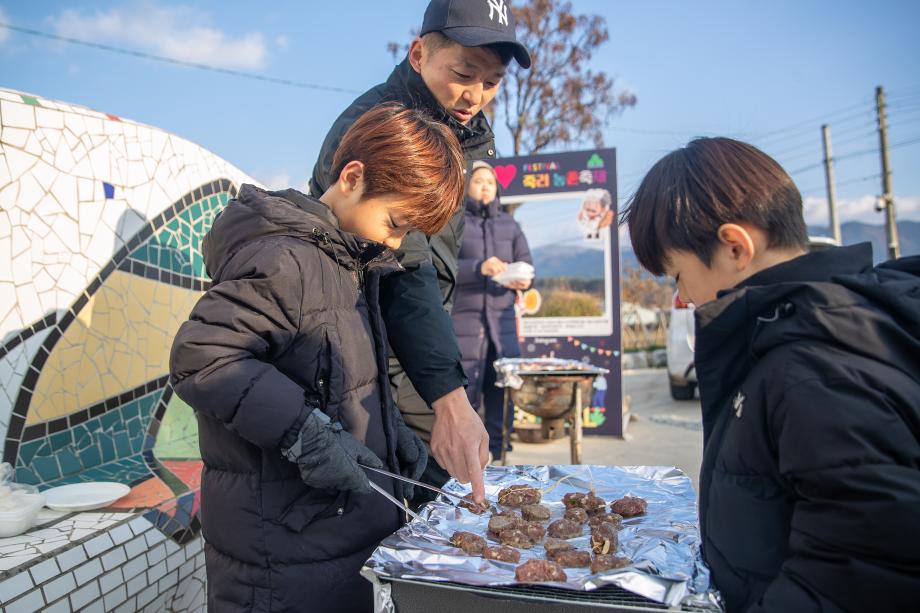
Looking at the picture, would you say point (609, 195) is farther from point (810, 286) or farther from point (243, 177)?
point (810, 286)

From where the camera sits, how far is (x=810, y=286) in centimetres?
114

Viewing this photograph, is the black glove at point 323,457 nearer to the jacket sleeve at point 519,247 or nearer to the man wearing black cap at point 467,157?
the man wearing black cap at point 467,157

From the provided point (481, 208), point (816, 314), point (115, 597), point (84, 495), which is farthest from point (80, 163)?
point (481, 208)

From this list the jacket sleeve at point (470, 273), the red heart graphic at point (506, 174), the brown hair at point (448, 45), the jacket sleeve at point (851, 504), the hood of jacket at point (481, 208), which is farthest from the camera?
the red heart graphic at point (506, 174)

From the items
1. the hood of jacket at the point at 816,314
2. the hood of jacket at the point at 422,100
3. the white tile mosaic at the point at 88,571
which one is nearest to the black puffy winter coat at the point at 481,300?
the hood of jacket at the point at 422,100

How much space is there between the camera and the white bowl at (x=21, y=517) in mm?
1789

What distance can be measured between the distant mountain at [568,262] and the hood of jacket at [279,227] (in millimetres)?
5009

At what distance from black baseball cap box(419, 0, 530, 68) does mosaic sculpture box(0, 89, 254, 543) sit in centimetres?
141

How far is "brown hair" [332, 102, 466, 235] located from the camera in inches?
67.5

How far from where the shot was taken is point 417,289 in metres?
2.13

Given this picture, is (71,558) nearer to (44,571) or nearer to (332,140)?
(44,571)

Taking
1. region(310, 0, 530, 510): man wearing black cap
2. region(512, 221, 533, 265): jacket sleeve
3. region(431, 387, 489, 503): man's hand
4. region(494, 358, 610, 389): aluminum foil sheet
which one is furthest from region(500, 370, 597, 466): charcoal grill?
region(431, 387, 489, 503): man's hand

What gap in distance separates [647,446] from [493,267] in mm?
2724

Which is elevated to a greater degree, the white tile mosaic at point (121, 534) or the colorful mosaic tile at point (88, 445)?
the colorful mosaic tile at point (88, 445)
